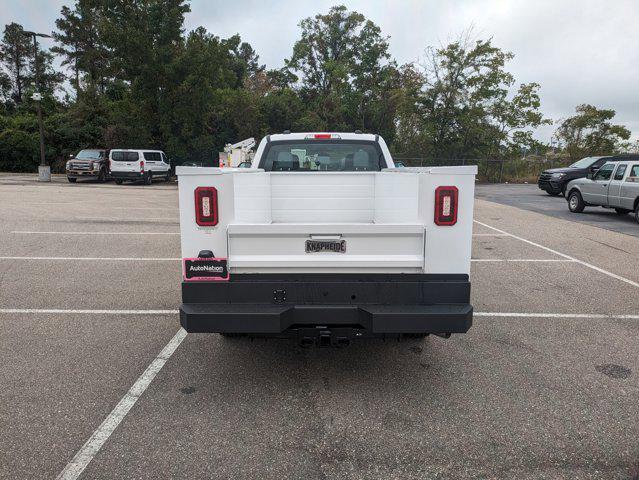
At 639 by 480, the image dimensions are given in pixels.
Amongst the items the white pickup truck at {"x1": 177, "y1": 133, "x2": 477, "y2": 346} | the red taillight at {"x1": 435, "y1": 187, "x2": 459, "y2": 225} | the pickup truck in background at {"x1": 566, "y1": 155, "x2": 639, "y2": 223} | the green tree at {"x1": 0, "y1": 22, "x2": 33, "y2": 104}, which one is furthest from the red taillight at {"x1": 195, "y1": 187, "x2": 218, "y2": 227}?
the green tree at {"x1": 0, "y1": 22, "x2": 33, "y2": 104}

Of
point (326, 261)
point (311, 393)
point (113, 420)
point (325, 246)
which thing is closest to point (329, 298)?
point (326, 261)

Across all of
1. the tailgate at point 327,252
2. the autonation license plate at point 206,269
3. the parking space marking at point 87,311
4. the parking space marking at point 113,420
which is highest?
the tailgate at point 327,252

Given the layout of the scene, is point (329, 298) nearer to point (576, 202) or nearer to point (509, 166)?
point (576, 202)

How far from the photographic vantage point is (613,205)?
49.4 feet

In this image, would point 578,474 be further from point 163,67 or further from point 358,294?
A: point 163,67

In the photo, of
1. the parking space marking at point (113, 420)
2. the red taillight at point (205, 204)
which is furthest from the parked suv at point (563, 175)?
the red taillight at point (205, 204)

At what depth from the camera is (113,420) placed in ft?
11.0

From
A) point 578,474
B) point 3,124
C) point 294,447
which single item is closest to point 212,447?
point 294,447

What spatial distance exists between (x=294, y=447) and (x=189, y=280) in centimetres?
133

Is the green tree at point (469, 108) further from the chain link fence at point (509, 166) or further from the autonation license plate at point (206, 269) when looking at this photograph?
the autonation license plate at point (206, 269)

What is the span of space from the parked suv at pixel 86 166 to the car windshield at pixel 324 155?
2389 cm

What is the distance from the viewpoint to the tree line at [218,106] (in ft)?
99.4

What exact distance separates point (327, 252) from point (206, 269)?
0.86m

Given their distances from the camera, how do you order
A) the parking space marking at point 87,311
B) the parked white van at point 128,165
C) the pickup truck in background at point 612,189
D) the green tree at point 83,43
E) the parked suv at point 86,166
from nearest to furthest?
the parking space marking at point 87,311, the pickup truck in background at point 612,189, the parked white van at point 128,165, the parked suv at point 86,166, the green tree at point 83,43
